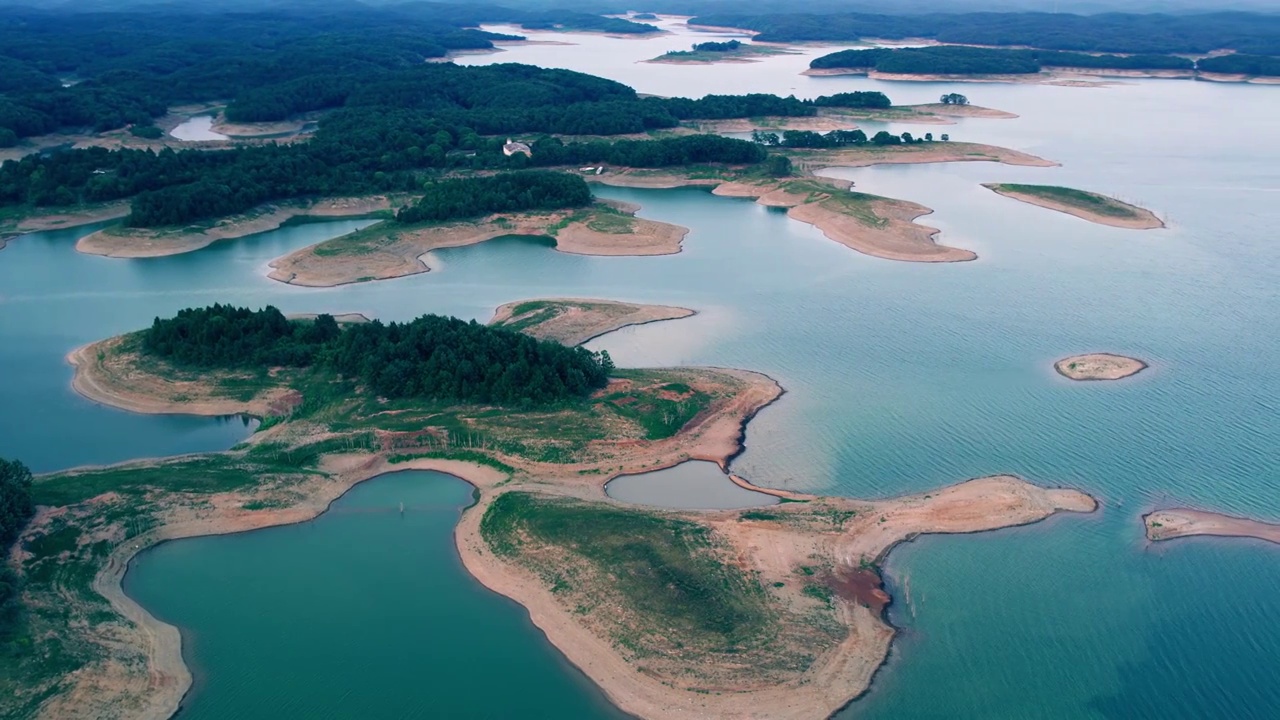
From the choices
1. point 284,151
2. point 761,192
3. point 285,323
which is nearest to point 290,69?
point 284,151

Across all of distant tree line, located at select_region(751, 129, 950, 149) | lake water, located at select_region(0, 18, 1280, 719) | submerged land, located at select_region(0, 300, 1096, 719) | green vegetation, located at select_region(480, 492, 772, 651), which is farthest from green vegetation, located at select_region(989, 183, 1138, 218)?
green vegetation, located at select_region(480, 492, 772, 651)

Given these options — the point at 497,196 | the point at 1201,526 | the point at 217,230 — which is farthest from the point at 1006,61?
the point at 1201,526

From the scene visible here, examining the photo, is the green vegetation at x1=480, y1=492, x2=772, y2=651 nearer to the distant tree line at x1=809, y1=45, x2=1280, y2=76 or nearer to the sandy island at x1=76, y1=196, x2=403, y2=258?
→ the sandy island at x1=76, y1=196, x2=403, y2=258

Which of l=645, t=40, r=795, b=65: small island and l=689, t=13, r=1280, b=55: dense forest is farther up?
l=689, t=13, r=1280, b=55: dense forest

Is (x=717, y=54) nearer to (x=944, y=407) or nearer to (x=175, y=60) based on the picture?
(x=175, y=60)

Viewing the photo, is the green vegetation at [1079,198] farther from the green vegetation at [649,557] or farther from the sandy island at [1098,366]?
the green vegetation at [649,557]

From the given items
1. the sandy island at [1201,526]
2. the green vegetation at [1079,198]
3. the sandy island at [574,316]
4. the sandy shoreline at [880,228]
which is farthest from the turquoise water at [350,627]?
the green vegetation at [1079,198]
